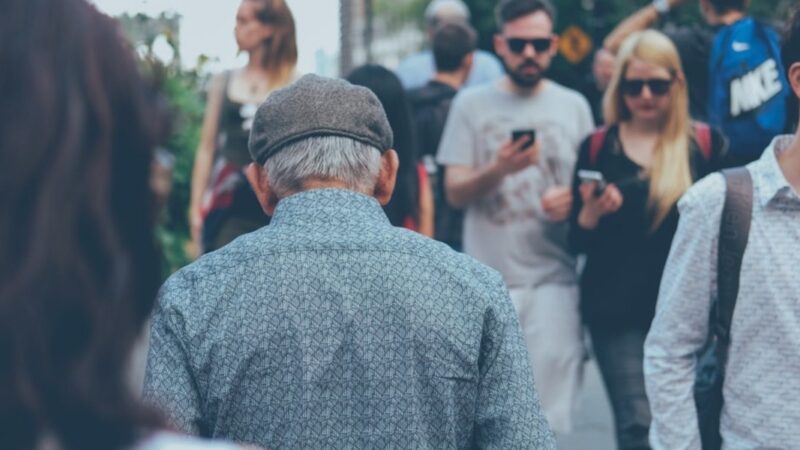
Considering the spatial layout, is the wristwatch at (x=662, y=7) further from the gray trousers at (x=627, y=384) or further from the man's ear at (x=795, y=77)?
the man's ear at (x=795, y=77)

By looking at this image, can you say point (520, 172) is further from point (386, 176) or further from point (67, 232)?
point (67, 232)

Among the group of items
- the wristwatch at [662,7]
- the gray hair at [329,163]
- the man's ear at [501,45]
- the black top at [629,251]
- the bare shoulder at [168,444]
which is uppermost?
the bare shoulder at [168,444]

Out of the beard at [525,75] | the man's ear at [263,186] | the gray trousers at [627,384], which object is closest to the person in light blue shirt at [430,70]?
the beard at [525,75]

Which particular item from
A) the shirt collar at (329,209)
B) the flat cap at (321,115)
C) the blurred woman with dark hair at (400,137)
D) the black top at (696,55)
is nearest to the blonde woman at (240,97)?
the blurred woman with dark hair at (400,137)

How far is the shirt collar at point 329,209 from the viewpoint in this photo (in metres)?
2.99

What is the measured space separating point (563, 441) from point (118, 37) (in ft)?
23.3

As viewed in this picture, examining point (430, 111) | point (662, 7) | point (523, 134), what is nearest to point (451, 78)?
point (430, 111)

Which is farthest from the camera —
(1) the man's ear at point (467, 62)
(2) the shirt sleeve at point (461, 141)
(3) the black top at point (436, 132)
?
(1) the man's ear at point (467, 62)

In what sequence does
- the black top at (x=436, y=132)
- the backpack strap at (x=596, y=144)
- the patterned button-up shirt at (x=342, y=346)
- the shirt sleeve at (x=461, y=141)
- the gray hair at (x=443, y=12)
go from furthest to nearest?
the gray hair at (x=443, y=12), the black top at (x=436, y=132), the shirt sleeve at (x=461, y=141), the backpack strap at (x=596, y=144), the patterned button-up shirt at (x=342, y=346)

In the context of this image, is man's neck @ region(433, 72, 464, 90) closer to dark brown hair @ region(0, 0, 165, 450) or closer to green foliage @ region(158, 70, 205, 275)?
green foliage @ region(158, 70, 205, 275)

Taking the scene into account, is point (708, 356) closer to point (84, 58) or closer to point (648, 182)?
point (648, 182)

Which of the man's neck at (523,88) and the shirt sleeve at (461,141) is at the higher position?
the man's neck at (523,88)

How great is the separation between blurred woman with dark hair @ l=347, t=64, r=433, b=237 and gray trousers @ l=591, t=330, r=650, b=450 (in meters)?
0.86

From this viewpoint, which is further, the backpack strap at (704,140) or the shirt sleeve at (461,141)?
the shirt sleeve at (461,141)
